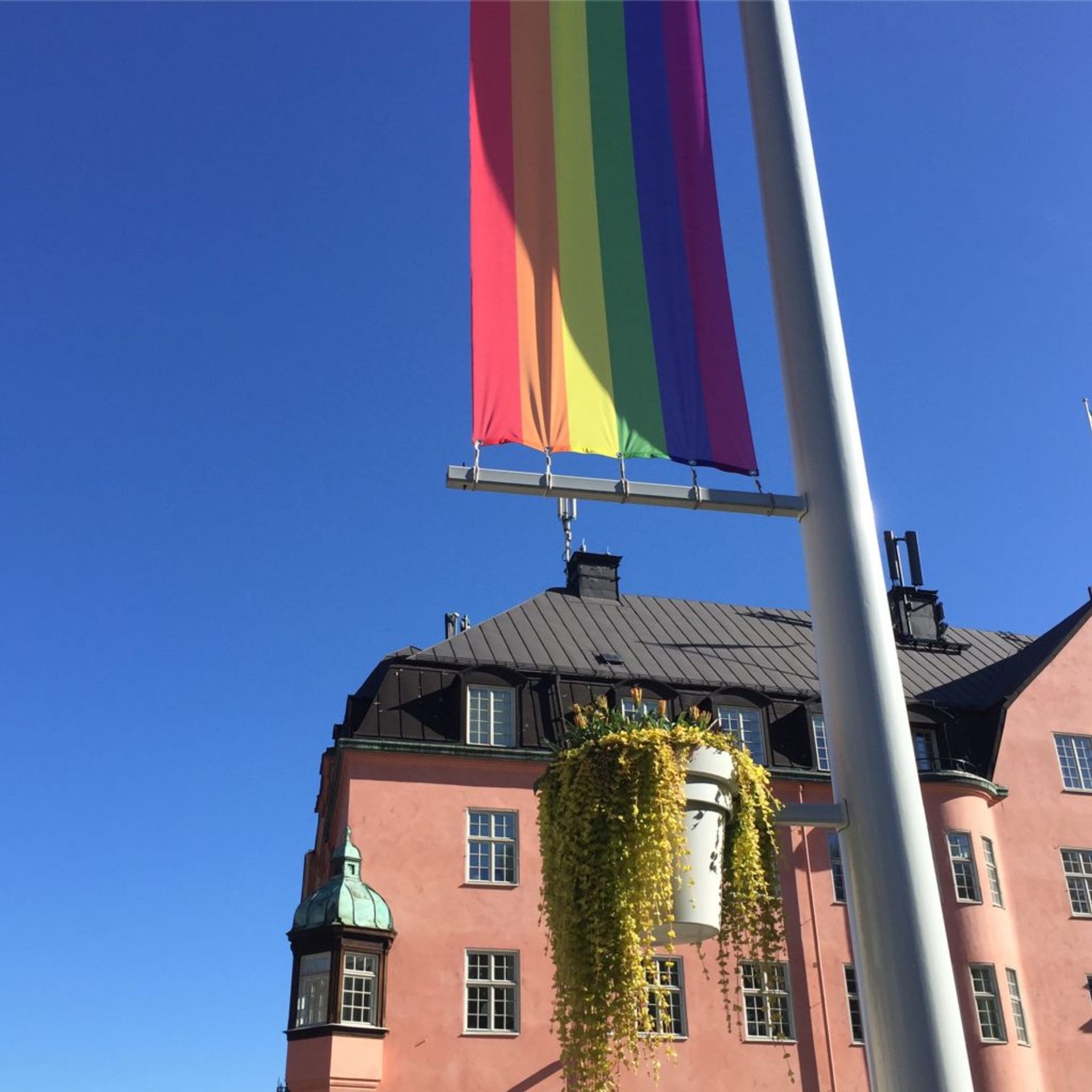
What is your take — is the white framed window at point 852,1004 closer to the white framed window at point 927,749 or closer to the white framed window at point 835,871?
the white framed window at point 835,871

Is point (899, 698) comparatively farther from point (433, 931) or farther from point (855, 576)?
point (433, 931)

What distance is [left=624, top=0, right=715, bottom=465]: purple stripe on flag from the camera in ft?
21.5

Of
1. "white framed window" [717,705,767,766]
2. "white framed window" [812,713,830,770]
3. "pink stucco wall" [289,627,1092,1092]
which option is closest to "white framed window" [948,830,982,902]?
"pink stucco wall" [289,627,1092,1092]

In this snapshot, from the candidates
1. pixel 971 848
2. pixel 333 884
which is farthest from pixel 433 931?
pixel 971 848

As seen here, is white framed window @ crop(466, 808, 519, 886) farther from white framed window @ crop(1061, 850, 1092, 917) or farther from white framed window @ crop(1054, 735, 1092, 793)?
white framed window @ crop(1054, 735, 1092, 793)

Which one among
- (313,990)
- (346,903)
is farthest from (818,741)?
(313,990)

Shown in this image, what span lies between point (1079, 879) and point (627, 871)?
92.1ft

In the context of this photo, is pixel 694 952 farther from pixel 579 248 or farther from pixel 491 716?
pixel 579 248

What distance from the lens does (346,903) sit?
2502 centimetres

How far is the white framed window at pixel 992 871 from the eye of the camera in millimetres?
29391

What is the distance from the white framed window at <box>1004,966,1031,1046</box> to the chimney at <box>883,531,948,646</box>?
34.3 ft

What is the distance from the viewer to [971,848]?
29.5 meters

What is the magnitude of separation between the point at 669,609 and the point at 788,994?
11.6 meters

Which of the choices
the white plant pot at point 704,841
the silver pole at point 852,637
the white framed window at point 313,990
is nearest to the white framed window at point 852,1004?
the white framed window at point 313,990
